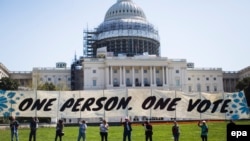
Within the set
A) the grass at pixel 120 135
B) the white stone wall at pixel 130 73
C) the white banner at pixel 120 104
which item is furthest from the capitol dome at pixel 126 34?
the white banner at pixel 120 104

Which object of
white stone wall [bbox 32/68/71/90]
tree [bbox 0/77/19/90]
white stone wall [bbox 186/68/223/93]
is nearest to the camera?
tree [bbox 0/77/19/90]

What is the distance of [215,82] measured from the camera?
125m

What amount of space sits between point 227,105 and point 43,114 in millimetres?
13996

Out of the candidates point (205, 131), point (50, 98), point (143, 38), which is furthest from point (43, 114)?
point (143, 38)

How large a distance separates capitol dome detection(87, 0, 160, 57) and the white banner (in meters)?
92.8

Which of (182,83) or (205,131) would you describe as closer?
(205,131)

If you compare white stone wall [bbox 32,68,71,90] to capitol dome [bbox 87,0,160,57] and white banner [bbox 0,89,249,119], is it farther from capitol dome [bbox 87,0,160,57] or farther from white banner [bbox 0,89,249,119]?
white banner [bbox 0,89,249,119]

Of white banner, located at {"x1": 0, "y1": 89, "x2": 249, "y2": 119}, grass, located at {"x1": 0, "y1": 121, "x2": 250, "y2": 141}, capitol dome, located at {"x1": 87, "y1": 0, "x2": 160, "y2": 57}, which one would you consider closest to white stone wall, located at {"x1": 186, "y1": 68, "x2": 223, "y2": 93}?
capitol dome, located at {"x1": 87, "y1": 0, "x2": 160, "y2": 57}

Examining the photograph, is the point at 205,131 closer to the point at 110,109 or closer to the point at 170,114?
the point at 170,114

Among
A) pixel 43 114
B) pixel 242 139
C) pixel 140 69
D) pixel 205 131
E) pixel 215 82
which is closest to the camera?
pixel 242 139

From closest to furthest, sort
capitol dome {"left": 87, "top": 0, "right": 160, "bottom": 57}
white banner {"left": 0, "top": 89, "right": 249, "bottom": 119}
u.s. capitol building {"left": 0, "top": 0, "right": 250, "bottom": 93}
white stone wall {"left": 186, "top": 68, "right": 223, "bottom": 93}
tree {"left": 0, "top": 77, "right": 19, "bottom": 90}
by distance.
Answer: white banner {"left": 0, "top": 89, "right": 249, "bottom": 119}
tree {"left": 0, "top": 77, "right": 19, "bottom": 90}
u.s. capitol building {"left": 0, "top": 0, "right": 250, "bottom": 93}
capitol dome {"left": 87, "top": 0, "right": 160, "bottom": 57}
white stone wall {"left": 186, "top": 68, "right": 223, "bottom": 93}

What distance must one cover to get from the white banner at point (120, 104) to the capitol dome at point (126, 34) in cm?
→ 9276

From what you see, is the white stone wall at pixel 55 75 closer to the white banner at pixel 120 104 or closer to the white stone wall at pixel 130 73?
the white stone wall at pixel 130 73

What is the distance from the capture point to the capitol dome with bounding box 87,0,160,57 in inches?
A: 4852
